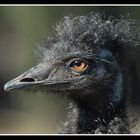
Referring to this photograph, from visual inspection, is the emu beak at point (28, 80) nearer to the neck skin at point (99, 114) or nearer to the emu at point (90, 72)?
the emu at point (90, 72)

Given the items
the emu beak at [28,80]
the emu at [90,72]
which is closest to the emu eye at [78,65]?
the emu at [90,72]

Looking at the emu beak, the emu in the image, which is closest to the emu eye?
the emu

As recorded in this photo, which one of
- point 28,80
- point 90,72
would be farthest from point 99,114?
point 28,80

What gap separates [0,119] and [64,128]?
2.78 m

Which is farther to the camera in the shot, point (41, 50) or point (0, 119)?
point (0, 119)

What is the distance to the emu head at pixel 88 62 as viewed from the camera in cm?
346

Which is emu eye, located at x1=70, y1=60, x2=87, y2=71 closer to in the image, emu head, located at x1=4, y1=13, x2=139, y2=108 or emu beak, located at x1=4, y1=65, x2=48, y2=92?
emu head, located at x1=4, y1=13, x2=139, y2=108

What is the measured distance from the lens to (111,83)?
11.5ft

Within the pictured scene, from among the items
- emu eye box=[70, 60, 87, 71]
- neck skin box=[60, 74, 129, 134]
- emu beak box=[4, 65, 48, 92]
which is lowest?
neck skin box=[60, 74, 129, 134]

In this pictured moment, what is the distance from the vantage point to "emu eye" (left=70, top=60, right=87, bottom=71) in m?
3.45
